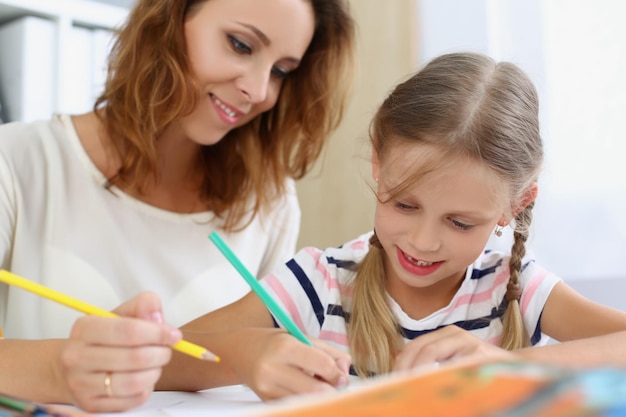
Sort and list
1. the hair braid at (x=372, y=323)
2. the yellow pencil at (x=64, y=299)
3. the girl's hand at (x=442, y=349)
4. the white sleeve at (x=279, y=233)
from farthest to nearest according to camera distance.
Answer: the white sleeve at (x=279, y=233) < the hair braid at (x=372, y=323) < the girl's hand at (x=442, y=349) < the yellow pencil at (x=64, y=299)

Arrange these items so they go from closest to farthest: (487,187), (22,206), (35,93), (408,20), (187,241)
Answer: (487,187) < (22,206) < (187,241) < (35,93) < (408,20)

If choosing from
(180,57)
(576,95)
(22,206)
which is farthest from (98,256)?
(576,95)

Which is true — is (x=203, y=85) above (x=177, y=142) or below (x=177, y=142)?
above

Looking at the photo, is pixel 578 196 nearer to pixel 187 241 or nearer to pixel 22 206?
pixel 187 241

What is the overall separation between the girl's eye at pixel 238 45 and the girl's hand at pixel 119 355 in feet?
2.00


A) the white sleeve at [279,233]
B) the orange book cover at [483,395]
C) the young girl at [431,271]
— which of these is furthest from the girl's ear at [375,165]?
the orange book cover at [483,395]

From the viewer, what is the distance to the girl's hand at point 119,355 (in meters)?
0.67

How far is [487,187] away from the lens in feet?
2.91

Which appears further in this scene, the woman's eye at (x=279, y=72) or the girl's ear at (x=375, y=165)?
the woman's eye at (x=279, y=72)

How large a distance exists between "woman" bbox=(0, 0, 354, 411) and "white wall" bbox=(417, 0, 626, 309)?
1.56 ft

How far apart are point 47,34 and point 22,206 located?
0.85m

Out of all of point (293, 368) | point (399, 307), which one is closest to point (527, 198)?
point (399, 307)

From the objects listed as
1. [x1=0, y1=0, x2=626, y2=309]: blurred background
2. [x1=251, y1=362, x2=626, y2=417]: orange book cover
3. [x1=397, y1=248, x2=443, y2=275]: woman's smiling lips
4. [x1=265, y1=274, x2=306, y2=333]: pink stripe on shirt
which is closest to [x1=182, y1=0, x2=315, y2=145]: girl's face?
[x1=0, y1=0, x2=626, y2=309]: blurred background

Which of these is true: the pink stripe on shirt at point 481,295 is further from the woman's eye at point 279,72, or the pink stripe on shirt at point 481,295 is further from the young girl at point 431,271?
the woman's eye at point 279,72
